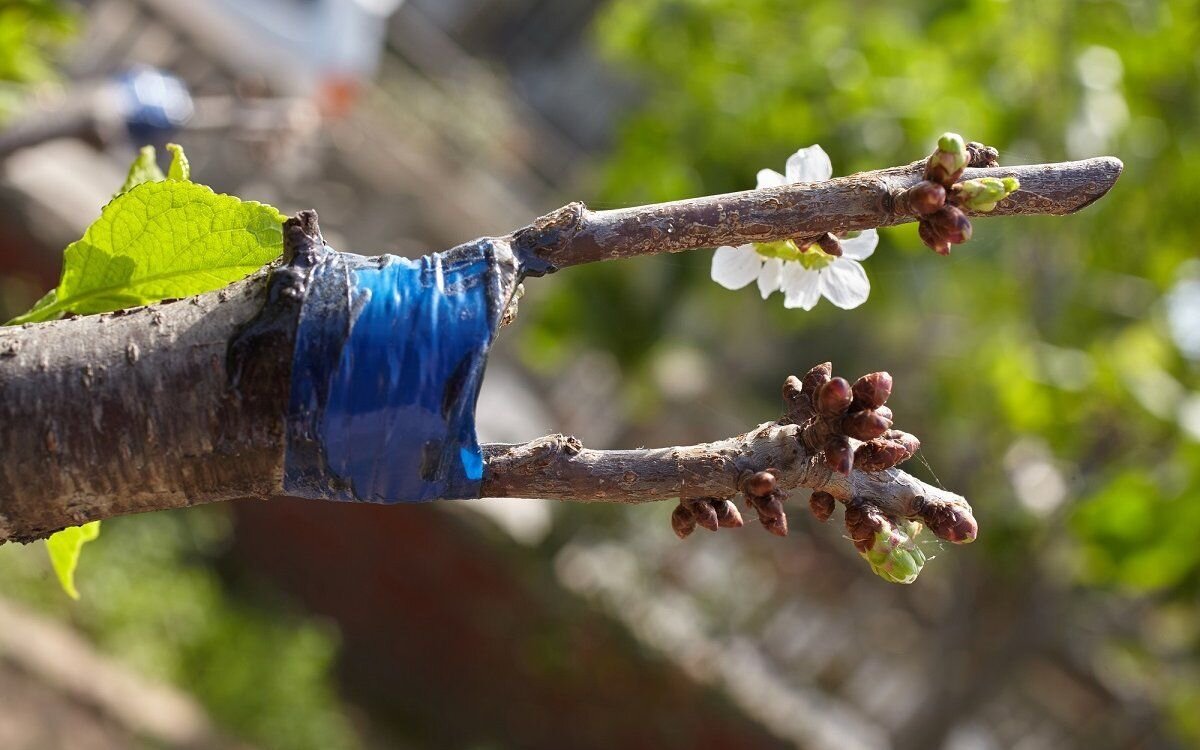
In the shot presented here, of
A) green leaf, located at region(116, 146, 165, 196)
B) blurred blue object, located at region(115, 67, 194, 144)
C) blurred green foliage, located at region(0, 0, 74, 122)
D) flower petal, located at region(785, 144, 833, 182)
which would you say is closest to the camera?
flower petal, located at region(785, 144, 833, 182)

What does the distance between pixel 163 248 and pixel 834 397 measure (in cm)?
70

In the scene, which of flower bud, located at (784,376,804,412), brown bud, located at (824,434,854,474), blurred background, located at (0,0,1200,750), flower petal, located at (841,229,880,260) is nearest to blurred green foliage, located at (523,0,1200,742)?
blurred background, located at (0,0,1200,750)

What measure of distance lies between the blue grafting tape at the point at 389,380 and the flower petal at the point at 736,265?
1.01 feet

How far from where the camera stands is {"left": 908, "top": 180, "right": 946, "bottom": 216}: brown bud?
0.96 metres

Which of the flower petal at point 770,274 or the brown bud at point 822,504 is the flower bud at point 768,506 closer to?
the brown bud at point 822,504

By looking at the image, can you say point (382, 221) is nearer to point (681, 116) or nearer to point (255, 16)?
point (255, 16)

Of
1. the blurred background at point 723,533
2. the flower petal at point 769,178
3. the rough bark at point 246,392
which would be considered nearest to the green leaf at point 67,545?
the rough bark at point 246,392

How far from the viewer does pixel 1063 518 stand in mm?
3877

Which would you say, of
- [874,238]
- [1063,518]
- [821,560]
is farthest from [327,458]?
[821,560]

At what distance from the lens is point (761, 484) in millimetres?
996

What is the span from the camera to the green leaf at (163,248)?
1081 millimetres

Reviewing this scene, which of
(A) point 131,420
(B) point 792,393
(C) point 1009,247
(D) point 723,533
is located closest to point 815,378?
(B) point 792,393

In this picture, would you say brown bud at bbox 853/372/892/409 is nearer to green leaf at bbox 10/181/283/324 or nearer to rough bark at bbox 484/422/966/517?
rough bark at bbox 484/422/966/517

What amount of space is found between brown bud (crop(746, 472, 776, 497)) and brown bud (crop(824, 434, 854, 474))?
0.06 meters
